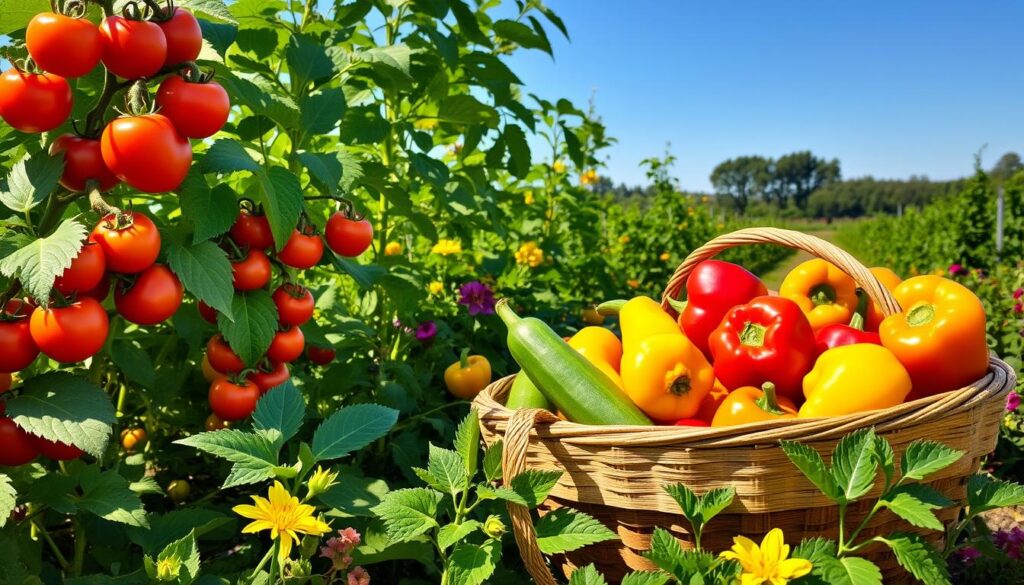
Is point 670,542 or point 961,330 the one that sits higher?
point 961,330

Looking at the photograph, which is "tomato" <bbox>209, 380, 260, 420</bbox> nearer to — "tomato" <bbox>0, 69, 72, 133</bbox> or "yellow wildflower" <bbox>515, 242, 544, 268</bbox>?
"tomato" <bbox>0, 69, 72, 133</bbox>

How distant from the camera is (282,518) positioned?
0.89 metres

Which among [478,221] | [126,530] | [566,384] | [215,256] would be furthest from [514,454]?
[478,221]

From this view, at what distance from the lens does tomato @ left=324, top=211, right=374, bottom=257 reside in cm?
143

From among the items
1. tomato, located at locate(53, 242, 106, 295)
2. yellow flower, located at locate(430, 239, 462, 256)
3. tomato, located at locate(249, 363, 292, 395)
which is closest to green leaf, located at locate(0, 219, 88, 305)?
tomato, located at locate(53, 242, 106, 295)

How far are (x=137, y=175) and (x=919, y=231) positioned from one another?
17139mm

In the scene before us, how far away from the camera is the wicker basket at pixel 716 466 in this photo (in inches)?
41.9

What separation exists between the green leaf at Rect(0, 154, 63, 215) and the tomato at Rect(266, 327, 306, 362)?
46 centimetres

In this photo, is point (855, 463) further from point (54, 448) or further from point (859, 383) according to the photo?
point (54, 448)

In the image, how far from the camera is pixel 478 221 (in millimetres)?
2547

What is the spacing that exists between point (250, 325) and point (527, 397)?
21.2 inches

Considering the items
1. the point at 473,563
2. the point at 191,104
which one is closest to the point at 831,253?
the point at 473,563

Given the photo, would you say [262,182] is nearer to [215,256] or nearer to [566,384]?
[215,256]

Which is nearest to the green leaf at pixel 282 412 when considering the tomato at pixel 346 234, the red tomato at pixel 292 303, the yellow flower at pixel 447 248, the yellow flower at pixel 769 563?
the red tomato at pixel 292 303
